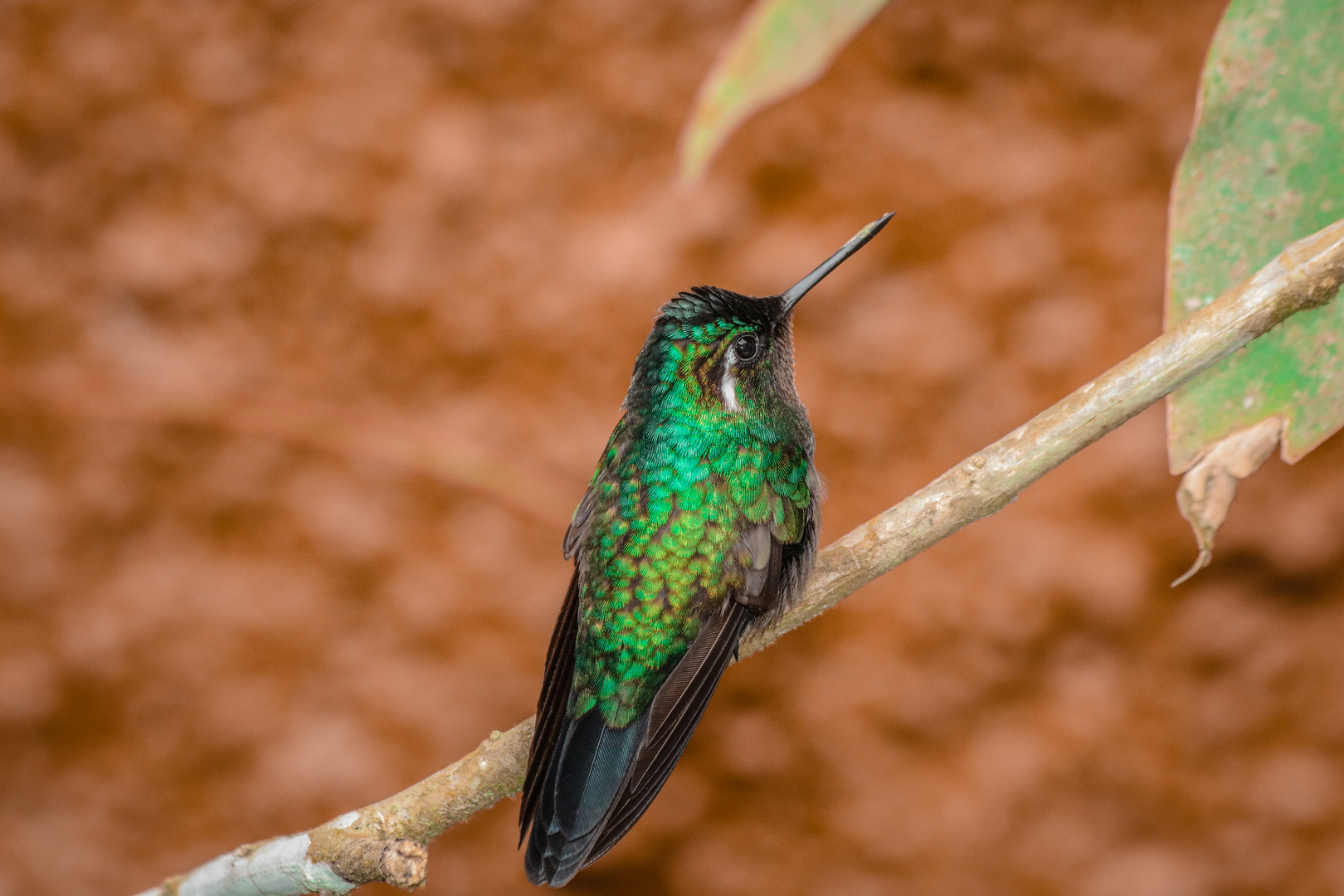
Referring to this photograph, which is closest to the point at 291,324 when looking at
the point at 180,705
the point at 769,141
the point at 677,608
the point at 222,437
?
the point at 222,437

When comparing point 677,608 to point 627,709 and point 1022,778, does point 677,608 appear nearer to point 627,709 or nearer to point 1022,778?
point 627,709

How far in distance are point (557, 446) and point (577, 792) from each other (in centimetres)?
84

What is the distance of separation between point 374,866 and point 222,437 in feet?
3.13

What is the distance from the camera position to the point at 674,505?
0.68 meters

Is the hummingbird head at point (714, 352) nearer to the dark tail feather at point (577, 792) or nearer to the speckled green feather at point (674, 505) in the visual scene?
the speckled green feather at point (674, 505)

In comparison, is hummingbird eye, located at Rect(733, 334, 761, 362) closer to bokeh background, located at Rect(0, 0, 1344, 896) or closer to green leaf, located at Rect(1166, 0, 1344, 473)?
green leaf, located at Rect(1166, 0, 1344, 473)

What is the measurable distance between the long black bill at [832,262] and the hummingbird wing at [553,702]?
0.84ft

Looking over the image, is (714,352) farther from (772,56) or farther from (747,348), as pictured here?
(772,56)

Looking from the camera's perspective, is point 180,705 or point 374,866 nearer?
point 374,866

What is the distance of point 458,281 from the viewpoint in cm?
139

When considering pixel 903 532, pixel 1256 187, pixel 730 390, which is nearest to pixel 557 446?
pixel 730 390

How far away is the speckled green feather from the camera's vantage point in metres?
0.67

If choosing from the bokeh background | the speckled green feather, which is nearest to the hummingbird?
the speckled green feather

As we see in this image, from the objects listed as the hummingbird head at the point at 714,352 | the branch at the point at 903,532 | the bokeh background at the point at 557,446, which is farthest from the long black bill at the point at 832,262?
the bokeh background at the point at 557,446
